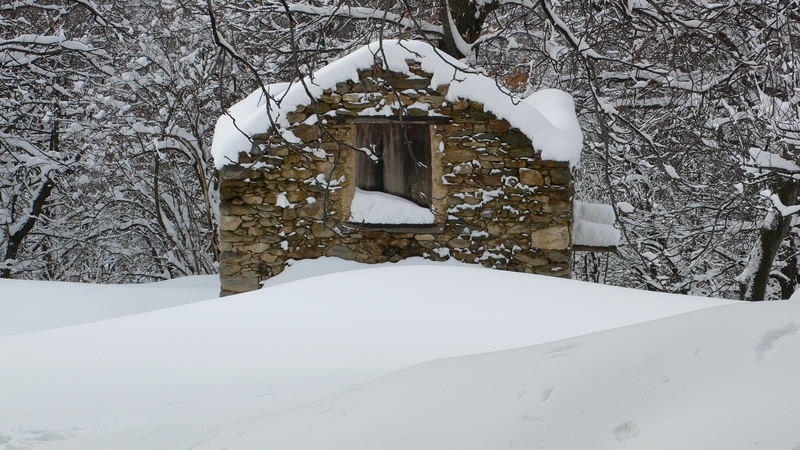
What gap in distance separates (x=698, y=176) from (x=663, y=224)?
1.57 meters

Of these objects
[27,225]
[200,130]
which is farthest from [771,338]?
[27,225]

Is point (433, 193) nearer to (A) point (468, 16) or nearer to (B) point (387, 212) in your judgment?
(B) point (387, 212)

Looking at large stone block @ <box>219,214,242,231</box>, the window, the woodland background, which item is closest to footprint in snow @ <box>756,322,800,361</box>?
the window

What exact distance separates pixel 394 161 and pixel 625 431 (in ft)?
21.9

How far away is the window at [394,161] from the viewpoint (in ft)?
26.9

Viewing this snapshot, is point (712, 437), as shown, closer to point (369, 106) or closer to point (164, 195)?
point (369, 106)

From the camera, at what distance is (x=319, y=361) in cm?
336

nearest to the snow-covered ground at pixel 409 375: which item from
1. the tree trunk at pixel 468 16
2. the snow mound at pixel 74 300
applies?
the snow mound at pixel 74 300

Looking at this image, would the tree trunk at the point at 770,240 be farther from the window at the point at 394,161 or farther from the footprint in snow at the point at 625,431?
the footprint in snow at the point at 625,431

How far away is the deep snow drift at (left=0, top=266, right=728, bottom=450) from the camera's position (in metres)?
2.13

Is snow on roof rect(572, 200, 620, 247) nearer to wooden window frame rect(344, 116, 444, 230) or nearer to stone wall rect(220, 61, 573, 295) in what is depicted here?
stone wall rect(220, 61, 573, 295)

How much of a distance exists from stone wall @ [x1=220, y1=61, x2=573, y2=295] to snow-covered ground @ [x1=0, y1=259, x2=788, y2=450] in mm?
3071

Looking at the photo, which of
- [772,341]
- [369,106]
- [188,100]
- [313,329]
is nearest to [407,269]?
[313,329]

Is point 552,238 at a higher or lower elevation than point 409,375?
higher
